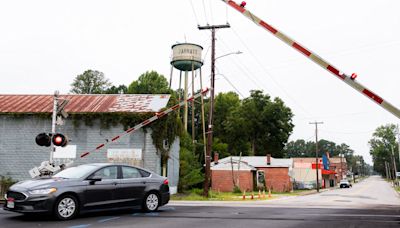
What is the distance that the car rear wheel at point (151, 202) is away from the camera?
10969mm

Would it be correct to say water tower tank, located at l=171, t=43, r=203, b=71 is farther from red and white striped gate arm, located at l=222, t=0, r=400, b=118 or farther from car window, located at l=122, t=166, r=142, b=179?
car window, located at l=122, t=166, r=142, b=179

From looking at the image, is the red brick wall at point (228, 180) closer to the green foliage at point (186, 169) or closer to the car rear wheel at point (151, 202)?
the green foliage at point (186, 169)

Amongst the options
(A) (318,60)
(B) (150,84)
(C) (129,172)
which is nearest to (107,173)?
(C) (129,172)

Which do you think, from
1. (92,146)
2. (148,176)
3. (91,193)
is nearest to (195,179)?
(92,146)

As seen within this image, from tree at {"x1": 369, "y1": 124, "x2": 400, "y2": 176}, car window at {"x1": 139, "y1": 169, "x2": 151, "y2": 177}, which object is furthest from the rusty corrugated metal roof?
tree at {"x1": 369, "y1": 124, "x2": 400, "y2": 176}

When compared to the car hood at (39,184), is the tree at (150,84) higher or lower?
higher

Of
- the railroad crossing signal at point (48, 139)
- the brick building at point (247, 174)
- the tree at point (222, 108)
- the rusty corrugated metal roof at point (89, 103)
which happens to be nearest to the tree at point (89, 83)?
the tree at point (222, 108)

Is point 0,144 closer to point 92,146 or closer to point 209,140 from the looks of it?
point 92,146

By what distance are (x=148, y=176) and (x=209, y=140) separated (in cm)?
1239

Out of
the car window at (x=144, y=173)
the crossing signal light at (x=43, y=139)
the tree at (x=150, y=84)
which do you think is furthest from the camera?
the tree at (x=150, y=84)

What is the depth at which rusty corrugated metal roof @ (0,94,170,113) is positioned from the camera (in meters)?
22.7

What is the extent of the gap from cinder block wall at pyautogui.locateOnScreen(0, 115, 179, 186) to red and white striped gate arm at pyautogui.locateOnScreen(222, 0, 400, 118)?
12.6 m

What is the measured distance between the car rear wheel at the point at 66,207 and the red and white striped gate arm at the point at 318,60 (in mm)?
6841

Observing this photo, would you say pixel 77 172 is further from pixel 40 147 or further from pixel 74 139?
pixel 40 147
